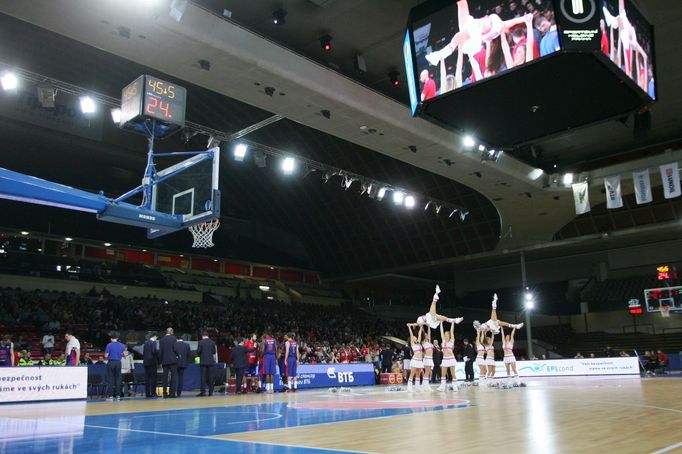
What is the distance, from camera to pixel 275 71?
1354 centimetres

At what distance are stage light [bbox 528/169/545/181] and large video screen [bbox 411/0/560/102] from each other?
13.2m

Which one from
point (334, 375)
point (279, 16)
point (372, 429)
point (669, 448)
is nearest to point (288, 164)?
point (334, 375)

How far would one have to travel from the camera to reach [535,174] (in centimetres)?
2252

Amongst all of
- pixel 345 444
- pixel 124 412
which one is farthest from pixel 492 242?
pixel 345 444

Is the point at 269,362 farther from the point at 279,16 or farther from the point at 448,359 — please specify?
the point at 279,16

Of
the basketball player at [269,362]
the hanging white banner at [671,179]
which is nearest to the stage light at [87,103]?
the basketball player at [269,362]

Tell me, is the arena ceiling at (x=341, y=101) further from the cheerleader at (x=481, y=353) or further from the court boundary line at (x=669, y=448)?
the court boundary line at (x=669, y=448)

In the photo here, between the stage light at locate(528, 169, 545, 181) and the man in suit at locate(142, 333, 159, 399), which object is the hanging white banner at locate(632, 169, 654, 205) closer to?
the stage light at locate(528, 169, 545, 181)

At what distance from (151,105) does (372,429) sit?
7.02m

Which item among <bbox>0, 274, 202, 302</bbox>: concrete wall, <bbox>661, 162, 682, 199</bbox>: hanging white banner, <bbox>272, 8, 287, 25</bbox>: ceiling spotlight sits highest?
<bbox>272, 8, 287, 25</bbox>: ceiling spotlight

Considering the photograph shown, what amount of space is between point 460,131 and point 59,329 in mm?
18963

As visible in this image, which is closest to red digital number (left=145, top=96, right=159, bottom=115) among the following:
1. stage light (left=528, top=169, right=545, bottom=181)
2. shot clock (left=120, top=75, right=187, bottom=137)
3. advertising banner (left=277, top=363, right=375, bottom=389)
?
shot clock (left=120, top=75, right=187, bottom=137)

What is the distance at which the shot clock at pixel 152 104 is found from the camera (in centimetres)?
1031

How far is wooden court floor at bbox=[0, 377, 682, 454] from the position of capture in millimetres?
5121
